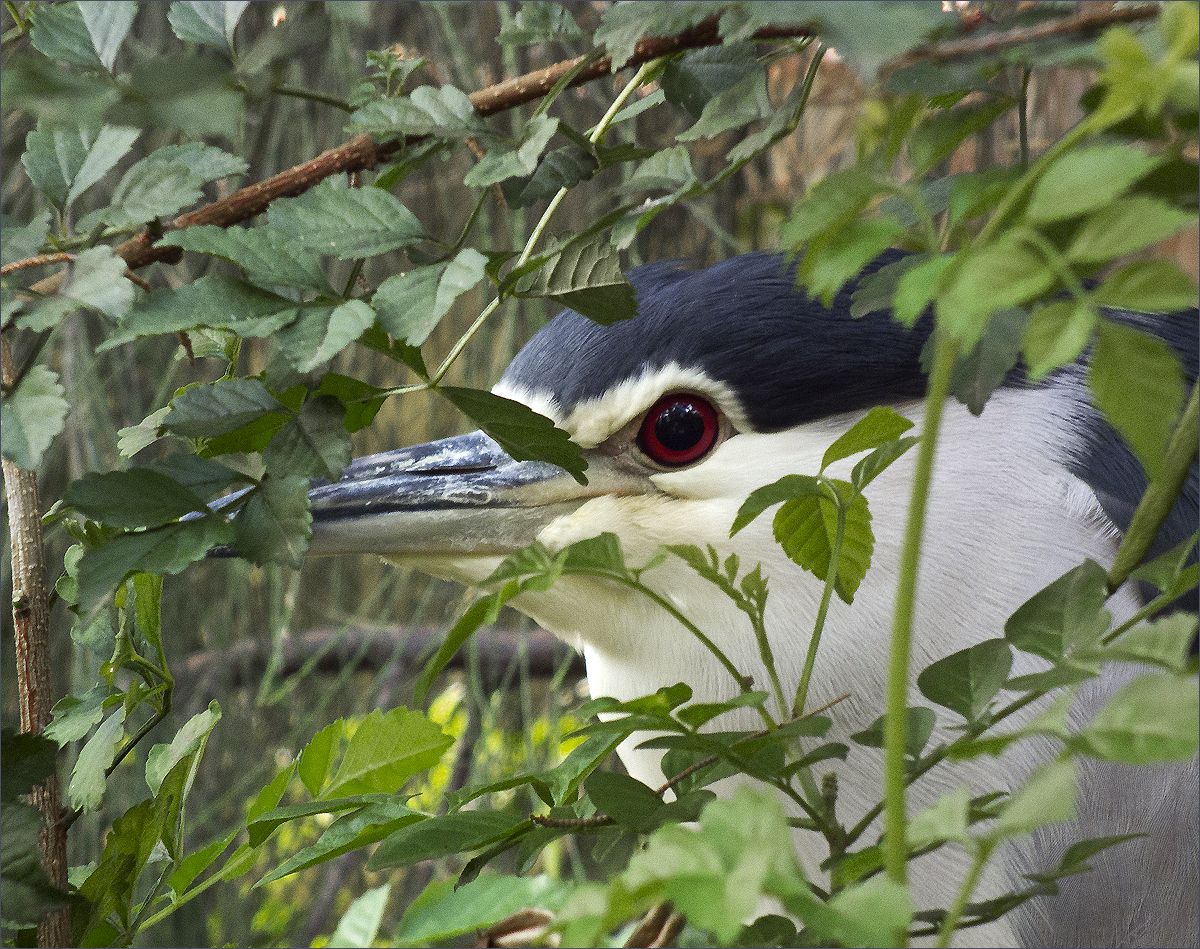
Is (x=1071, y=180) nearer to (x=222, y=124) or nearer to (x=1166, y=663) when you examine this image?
(x=1166, y=663)

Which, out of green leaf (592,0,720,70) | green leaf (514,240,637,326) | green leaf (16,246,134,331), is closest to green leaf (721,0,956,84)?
green leaf (592,0,720,70)

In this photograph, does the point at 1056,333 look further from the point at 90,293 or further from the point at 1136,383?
the point at 90,293

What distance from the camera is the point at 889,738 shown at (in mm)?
399

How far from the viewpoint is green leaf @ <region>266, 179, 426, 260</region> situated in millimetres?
520

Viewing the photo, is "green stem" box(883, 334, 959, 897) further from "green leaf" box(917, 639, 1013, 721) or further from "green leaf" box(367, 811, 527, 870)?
"green leaf" box(367, 811, 527, 870)

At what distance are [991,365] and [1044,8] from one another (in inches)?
5.2

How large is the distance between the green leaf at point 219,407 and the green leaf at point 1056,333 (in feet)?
0.99

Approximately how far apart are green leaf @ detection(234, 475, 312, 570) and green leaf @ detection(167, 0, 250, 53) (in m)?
0.16

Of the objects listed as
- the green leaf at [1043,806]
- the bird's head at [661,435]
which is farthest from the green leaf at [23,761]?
the bird's head at [661,435]

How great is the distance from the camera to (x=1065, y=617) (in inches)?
18.9

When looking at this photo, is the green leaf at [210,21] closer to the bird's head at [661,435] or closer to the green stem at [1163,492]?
the green stem at [1163,492]

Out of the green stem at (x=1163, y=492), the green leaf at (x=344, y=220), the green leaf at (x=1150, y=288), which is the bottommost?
the green stem at (x=1163, y=492)

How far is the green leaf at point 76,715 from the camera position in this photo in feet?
1.99

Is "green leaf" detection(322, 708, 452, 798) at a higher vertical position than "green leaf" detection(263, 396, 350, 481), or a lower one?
lower
